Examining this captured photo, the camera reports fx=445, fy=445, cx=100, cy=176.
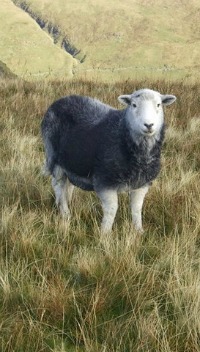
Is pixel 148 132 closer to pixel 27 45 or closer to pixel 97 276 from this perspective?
pixel 97 276

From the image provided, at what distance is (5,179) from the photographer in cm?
436

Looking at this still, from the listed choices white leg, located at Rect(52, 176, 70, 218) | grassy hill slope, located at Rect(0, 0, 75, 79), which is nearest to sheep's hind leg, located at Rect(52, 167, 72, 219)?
white leg, located at Rect(52, 176, 70, 218)

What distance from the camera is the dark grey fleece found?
10.7ft

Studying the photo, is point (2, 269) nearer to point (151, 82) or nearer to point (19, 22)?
point (151, 82)

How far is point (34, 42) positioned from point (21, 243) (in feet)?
546

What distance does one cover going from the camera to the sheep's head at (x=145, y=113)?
2963mm

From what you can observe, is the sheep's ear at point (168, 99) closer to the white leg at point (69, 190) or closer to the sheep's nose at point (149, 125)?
the sheep's nose at point (149, 125)

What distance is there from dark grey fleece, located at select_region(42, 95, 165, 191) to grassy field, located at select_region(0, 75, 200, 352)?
1.13 feet

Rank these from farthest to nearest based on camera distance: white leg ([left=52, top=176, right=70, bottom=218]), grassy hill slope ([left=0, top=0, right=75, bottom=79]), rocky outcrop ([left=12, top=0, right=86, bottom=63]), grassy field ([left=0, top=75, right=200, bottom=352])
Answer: rocky outcrop ([left=12, top=0, right=86, bottom=63]) < grassy hill slope ([left=0, top=0, right=75, bottom=79]) < white leg ([left=52, top=176, right=70, bottom=218]) < grassy field ([left=0, top=75, right=200, bottom=352])

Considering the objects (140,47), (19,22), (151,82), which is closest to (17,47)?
(19,22)

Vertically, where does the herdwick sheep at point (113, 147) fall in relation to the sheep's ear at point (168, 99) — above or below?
below

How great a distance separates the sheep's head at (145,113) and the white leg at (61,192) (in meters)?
0.99

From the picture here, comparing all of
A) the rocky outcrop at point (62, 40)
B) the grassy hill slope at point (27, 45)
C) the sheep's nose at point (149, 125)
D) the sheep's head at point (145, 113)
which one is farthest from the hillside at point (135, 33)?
the sheep's nose at point (149, 125)

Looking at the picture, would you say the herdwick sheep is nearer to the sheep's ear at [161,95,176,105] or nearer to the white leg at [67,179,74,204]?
the sheep's ear at [161,95,176,105]
